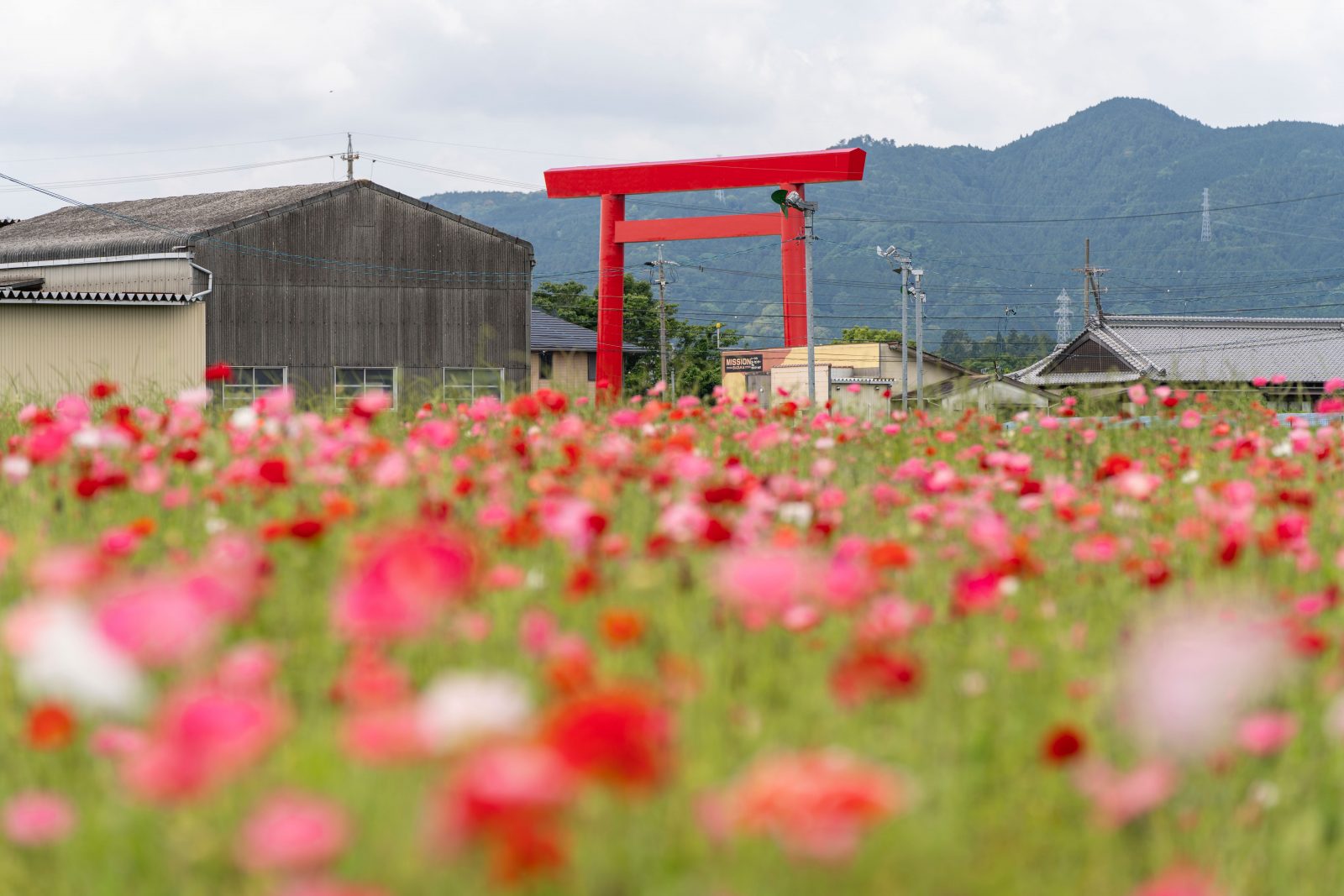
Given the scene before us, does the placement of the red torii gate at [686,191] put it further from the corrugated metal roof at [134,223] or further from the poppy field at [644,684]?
the poppy field at [644,684]

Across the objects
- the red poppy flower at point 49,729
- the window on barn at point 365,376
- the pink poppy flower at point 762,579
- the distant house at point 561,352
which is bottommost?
the red poppy flower at point 49,729

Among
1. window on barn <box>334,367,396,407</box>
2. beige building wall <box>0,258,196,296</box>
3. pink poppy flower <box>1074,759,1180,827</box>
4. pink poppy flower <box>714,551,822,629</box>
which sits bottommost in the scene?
pink poppy flower <box>1074,759,1180,827</box>

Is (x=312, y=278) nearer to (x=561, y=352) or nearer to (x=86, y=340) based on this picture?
(x=86, y=340)

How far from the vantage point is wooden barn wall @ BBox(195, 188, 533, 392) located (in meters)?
24.5

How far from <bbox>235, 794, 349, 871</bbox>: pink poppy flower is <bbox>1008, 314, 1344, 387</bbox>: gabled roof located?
35329mm

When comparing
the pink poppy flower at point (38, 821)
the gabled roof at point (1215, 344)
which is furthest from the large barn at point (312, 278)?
the pink poppy flower at point (38, 821)

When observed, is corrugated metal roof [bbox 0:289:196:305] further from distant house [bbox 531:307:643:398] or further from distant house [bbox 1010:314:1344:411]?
distant house [bbox 1010:314:1344:411]

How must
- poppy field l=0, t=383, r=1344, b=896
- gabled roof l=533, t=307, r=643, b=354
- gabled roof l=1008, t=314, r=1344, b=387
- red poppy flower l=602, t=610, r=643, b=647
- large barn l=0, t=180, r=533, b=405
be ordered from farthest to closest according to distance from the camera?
gabled roof l=1008, t=314, r=1344, b=387 → gabled roof l=533, t=307, r=643, b=354 → large barn l=0, t=180, r=533, b=405 → red poppy flower l=602, t=610, r=643, b=647 → poppy field l=0, t=383, r=1344, b=896

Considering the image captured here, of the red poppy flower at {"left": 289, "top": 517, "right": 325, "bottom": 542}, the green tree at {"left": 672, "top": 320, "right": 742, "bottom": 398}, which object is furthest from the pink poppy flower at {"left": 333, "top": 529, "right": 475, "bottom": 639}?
the green tree at {"left": 672, "top": 320, "right": 742, "bottom": 398}

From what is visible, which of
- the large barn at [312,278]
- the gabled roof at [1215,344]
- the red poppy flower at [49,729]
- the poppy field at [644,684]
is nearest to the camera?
the poppy field at [644,684]

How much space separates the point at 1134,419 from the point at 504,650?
3682mm

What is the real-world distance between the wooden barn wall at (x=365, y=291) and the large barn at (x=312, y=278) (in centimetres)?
2

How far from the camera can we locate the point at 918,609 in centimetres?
208

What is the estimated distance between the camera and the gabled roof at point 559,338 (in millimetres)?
32062
